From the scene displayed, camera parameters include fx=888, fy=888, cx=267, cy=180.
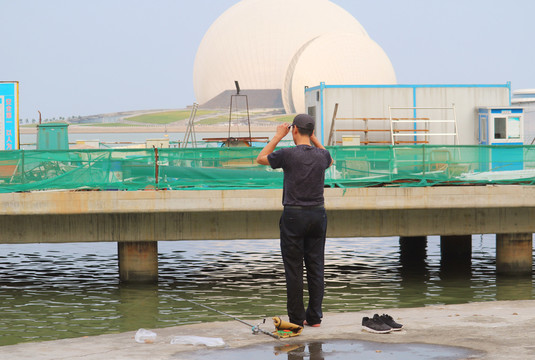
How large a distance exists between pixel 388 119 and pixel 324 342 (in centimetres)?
1826

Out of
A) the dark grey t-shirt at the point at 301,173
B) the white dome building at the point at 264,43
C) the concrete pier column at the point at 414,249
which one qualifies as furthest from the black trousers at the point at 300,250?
the white dome building at the point at 264,43

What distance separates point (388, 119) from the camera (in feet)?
86.1

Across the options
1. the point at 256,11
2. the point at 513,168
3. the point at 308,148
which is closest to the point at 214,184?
the point at 513,168

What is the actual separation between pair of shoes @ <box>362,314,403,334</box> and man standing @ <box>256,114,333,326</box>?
2.12 feet

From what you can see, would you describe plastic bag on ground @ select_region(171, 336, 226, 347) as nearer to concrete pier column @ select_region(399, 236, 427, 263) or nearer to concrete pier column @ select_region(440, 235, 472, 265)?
concrete pier column @ select_region(440, 235, 472, 265)

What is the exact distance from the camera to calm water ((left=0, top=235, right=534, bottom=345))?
14883mm

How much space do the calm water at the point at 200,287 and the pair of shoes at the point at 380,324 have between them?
17.9ft

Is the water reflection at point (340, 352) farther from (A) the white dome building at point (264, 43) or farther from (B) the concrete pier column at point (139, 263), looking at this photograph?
(A) the white dome building at point (264, 43)

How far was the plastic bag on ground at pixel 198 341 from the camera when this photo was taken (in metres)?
8.53

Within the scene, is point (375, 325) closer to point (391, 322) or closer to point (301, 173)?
point (391, 322)

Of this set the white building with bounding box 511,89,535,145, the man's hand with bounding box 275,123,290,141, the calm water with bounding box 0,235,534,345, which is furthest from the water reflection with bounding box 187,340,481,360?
the white building with bounding box 511,89,535,145

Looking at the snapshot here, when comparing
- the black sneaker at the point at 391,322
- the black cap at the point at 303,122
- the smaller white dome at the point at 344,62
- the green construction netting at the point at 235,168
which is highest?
the smaller white dome at the point at 344,62

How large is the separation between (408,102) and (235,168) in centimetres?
1010

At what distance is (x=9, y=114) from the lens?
867 inches
